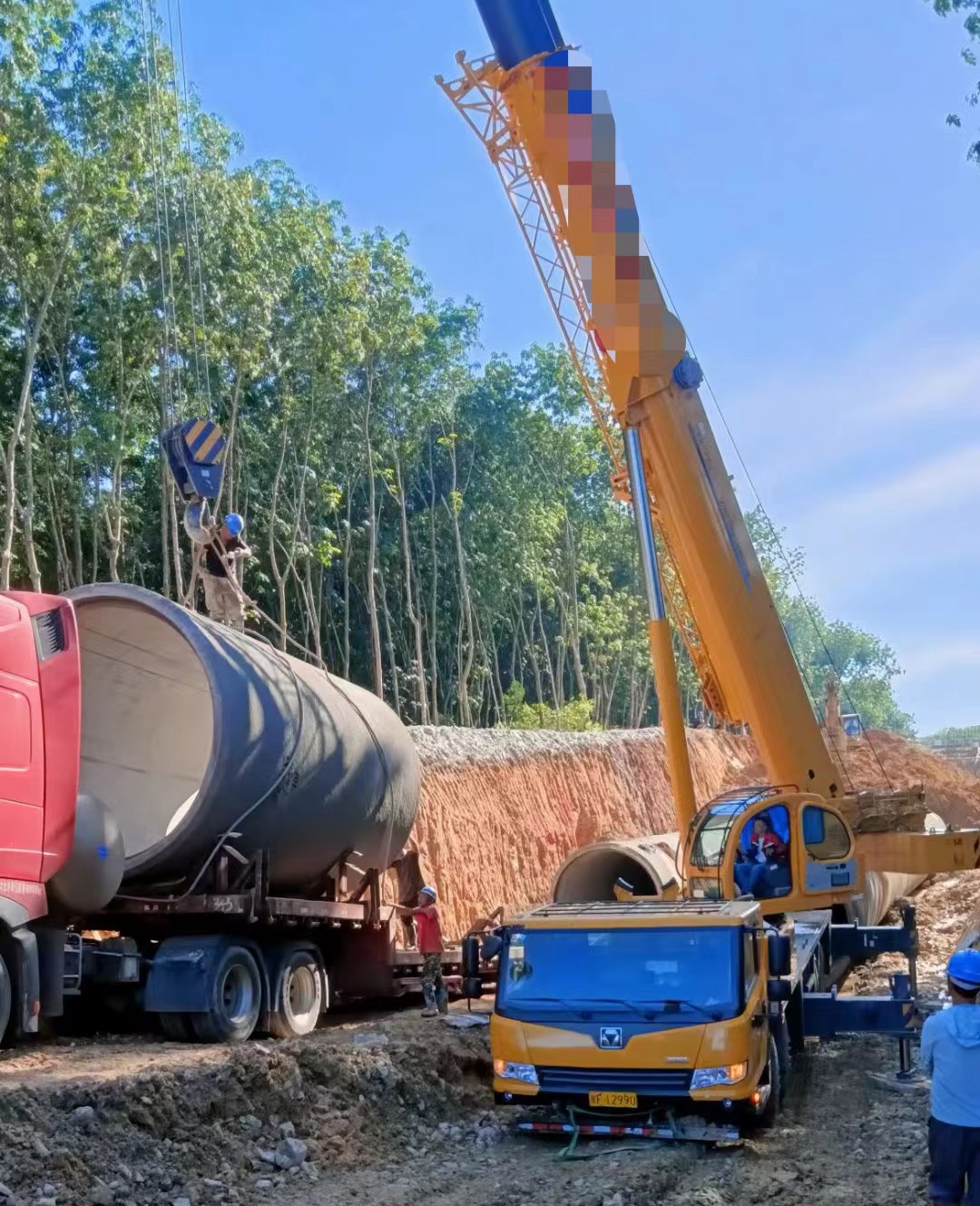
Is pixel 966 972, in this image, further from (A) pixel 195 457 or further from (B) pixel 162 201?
(B) pixel 162 201

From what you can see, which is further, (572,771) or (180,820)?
(572,771)

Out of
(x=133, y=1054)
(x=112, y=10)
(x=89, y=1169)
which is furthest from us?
(x=112, y=10)

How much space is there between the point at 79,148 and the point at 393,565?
79.8ft

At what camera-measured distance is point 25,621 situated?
33.3 feet

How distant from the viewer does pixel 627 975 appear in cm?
917

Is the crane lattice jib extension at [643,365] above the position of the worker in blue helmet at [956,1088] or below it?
above

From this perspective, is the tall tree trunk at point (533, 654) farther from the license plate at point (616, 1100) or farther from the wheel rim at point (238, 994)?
the license plate at point (616, 1100)

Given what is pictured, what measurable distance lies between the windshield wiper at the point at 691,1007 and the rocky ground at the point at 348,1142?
3.01 feet

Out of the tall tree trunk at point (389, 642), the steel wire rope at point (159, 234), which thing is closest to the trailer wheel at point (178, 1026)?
the steel wire rope at point (159, 234)

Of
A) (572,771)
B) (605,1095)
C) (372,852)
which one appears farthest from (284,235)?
(605,1095)

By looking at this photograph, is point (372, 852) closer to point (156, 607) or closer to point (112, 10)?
point (156, 607)

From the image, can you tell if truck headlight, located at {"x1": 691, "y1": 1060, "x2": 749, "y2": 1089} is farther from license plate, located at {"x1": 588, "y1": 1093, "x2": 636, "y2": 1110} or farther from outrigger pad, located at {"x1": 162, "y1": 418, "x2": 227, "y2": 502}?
outrigger pad, located at {"x1": 162, "y1": 418, "x2": 227, "y2": 502}

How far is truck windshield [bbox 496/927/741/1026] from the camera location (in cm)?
895

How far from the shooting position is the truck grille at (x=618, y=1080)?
8703mm
